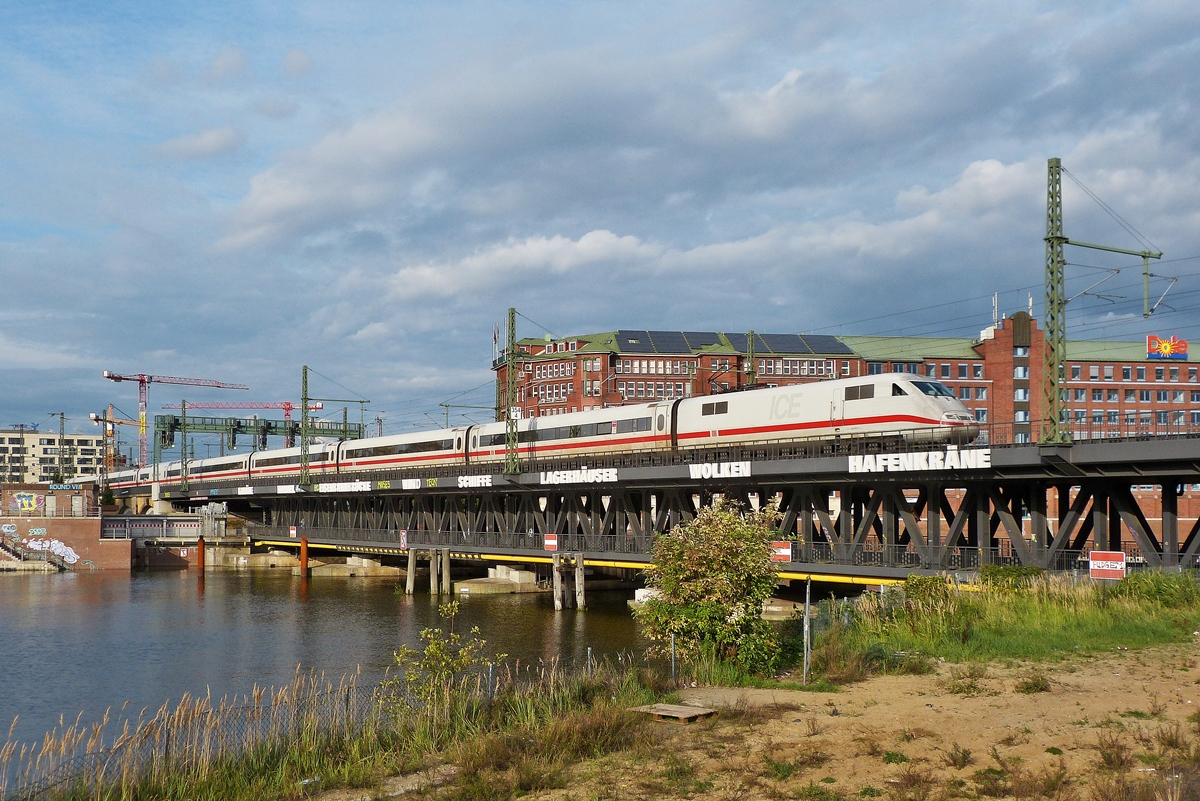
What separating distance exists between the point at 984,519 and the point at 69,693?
119 feet

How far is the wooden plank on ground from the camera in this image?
21.2 metres

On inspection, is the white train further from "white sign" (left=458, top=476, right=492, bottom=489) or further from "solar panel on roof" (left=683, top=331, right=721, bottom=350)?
"solar panel on roof" (left=683, top=331, right=721, bottom=350)

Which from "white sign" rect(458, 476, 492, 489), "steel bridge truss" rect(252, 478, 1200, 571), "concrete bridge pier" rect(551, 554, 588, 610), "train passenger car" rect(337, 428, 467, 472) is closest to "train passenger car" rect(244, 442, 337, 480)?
"train passenger car" rect(337, 428, 467, 472)

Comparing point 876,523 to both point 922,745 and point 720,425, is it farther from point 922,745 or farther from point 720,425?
point 922,745

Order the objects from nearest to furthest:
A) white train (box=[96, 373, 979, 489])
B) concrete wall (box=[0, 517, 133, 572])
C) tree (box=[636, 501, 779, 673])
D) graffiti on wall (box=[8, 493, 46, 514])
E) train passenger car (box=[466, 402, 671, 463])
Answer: tree (box=[636, 501, 779, 673])
white train (box=[96, 373, 979, 489])
train passenger car (box=[466, 402, 671, 463])
concrete wall (box=[0, 517, 133, 572])
graffiti on wall (box=[8, 493, 46, 514])

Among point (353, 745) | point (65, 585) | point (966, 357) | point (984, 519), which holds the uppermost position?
point (966, 357)

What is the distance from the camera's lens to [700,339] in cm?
13538

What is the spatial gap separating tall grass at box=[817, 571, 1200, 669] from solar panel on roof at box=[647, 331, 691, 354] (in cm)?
9808

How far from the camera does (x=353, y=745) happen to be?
65.1 ft

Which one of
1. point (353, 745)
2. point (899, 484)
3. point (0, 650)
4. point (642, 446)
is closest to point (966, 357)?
point (642, 446)

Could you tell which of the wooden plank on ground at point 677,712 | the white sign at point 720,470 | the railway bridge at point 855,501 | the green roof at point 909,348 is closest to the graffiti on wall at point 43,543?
the railway bridge at point 855,501

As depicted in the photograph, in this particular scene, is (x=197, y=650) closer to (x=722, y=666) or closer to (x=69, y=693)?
(x=69, y=693)

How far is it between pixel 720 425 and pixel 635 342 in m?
76.6

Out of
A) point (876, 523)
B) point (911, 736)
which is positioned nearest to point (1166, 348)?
point (876, 523)
